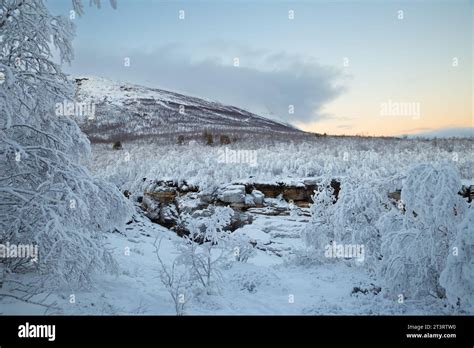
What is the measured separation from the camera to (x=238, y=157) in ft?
39.5

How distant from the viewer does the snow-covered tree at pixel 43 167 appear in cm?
412

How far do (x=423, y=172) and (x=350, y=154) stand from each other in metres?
5.97

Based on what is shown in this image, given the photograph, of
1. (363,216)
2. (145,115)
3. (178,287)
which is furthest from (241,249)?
(145,115)

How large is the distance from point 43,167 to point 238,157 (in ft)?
25.9

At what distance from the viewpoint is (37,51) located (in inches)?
179

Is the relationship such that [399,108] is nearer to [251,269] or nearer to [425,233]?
[425,233]

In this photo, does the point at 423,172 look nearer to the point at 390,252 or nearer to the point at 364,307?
the point at 390,252

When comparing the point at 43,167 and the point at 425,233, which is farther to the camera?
the point at 425,233

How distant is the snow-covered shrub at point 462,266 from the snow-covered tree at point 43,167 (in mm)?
4279

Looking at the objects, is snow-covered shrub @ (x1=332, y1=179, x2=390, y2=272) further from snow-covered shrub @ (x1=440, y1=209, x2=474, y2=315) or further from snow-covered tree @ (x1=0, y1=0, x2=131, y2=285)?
snow-covered tree @ (x1=0, y1=0, x2=131, y2=285)
